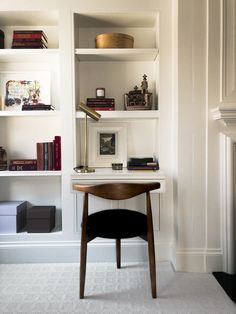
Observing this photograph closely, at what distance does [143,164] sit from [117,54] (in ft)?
3.00

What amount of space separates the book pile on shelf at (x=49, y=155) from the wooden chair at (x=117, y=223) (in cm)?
61

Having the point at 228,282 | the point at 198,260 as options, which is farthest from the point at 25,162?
the point at 228,282

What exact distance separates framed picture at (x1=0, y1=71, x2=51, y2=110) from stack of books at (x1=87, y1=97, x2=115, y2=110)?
436mm

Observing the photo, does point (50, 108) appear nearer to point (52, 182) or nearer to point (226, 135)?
point (52, 182)

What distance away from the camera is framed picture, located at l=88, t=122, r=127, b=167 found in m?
2.67

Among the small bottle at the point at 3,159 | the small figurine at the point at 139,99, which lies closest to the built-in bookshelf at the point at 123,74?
the small figurine at the point at 139,99

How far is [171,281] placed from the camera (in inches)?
85.5

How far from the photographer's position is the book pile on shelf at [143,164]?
247 cm

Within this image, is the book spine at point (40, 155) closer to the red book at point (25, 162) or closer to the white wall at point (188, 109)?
the red book at point (25, 162)

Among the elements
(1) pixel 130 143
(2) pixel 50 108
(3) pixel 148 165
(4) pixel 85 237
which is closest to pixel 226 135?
(3) pixel 148 165

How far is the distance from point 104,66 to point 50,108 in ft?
2.03

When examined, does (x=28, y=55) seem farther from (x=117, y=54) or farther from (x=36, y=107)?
(x=117, y=54)

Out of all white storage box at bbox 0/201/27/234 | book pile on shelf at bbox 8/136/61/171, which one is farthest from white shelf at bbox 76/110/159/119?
white storage box at bbox 0/201/27/234

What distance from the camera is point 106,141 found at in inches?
105
